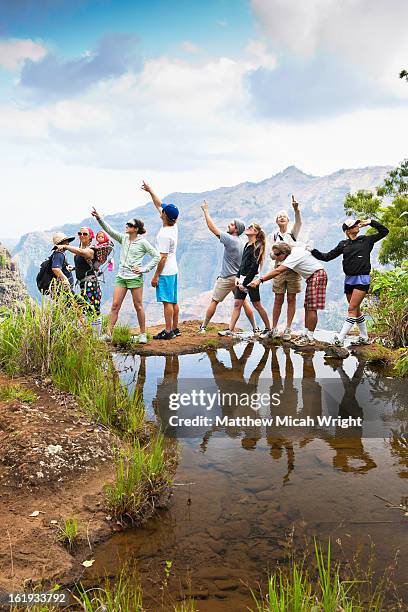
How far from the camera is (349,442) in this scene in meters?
4.85

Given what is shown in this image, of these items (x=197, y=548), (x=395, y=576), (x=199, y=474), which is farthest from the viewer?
(x=199, y=474)

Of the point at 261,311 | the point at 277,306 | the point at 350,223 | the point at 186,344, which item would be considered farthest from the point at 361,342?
the point at 186,344

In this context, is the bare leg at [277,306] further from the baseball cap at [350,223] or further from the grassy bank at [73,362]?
the grassy bank at [73,362]

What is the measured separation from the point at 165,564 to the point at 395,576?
132 centimetres

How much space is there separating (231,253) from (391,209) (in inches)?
398

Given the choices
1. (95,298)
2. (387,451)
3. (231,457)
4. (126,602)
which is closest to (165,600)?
(126,602)

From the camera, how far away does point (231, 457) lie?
451 centimetres

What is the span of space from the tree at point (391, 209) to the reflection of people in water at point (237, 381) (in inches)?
364

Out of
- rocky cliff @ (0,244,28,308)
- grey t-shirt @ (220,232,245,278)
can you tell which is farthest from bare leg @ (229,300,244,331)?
rocky cliff @ (0,244,28,308)

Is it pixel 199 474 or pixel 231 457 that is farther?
pixel 231 457

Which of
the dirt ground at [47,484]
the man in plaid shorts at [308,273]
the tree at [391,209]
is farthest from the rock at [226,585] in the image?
the tree at [391,209]

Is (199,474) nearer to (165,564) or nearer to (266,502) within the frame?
(266,502)

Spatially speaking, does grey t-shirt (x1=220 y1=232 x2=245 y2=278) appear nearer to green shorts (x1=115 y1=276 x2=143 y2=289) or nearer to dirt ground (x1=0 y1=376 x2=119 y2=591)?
green shorts (x1=115 y1=276 x2=143 y2=289)

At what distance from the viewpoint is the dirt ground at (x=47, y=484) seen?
3.08 metres
